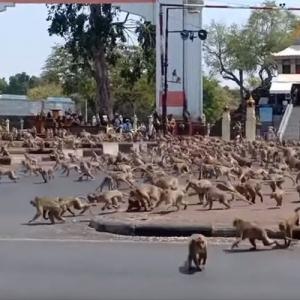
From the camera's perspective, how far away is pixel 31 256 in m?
12.1

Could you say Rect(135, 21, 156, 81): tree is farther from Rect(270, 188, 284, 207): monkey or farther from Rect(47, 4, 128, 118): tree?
Rect(270, 188, 284, 207): monkey

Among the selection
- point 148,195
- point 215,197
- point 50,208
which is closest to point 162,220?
point 148,195

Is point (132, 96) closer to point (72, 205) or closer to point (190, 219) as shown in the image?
point (72, 205)

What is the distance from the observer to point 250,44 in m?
106

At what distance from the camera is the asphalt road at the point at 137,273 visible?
31.7 feet

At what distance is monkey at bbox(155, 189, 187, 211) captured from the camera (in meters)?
16.4

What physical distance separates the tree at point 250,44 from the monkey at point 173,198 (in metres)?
89.0

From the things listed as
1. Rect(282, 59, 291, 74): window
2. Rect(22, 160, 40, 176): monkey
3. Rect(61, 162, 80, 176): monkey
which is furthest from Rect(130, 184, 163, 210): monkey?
Rect(282, 59, 291, 74): window

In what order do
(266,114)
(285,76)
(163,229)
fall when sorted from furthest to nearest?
(285,76), (266,114), (163,229)

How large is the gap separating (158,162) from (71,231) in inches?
516

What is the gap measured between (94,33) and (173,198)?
52.8 metres

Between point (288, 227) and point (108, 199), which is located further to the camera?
point (108, 199)

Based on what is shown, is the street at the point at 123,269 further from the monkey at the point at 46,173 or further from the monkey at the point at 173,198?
the monkey at the point at 46,173

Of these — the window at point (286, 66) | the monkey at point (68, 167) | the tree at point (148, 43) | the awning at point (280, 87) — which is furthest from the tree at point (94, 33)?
the monkey at point (68, 167)
